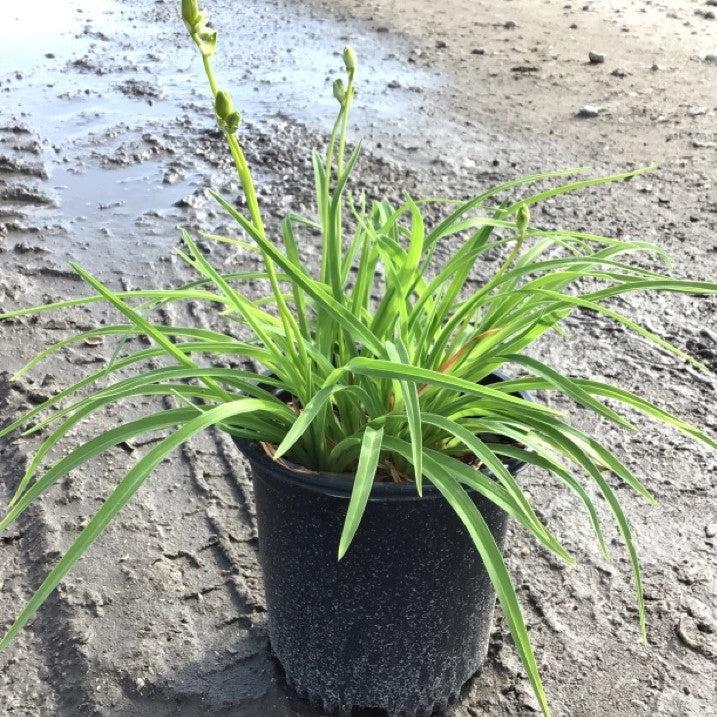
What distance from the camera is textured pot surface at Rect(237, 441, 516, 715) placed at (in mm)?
1241

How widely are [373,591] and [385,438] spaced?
241mm

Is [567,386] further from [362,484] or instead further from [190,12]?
[190,12]

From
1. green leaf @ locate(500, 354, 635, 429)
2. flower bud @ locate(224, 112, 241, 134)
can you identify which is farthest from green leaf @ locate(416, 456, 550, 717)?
flower bud @ locate(224, 112, 241, 134)

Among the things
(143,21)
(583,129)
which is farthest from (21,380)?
(143,21)

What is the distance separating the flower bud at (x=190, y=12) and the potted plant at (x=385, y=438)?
18 cm

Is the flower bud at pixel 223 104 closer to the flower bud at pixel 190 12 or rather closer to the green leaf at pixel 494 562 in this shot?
the flower bud at pixel 190 12

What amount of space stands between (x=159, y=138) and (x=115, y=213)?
26.1 inches

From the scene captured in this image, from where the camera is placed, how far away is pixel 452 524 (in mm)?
1262

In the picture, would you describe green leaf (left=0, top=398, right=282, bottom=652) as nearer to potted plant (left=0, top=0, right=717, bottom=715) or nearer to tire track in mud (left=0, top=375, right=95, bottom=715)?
potted plant (left=0, top=0, right=717, bottom=715)

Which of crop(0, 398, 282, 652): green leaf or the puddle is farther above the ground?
the puddle

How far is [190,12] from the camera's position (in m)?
0.95

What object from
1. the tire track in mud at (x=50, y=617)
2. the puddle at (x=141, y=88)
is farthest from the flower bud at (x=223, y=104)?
the puddle at (x=141, y=88)

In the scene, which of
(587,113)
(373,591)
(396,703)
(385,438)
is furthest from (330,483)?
(587,113)

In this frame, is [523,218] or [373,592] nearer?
[523,218]
